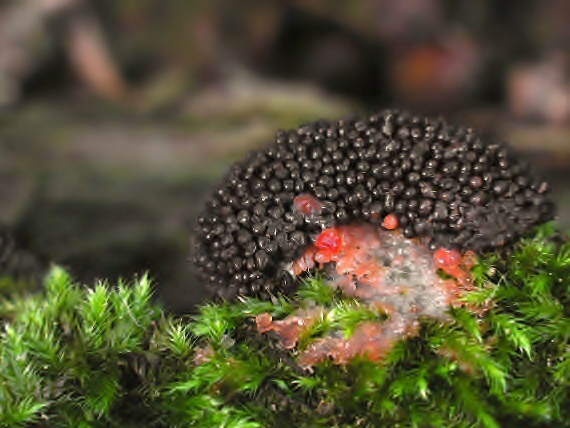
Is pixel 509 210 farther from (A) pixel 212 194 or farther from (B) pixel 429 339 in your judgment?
(A) pixel 212 194

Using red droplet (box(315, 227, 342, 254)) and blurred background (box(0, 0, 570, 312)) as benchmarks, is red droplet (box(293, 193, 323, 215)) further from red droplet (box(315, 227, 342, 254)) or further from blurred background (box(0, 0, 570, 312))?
blurred background (box(0, 0, 570, 312))

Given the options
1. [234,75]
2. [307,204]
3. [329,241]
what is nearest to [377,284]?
[329,241]

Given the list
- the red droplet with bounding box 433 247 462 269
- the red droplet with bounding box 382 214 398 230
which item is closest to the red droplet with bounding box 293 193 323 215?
the red droplet with bounding box 382 214 398 230

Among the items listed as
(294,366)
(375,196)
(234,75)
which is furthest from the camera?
(234,75)

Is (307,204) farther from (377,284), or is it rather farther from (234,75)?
(234,75)

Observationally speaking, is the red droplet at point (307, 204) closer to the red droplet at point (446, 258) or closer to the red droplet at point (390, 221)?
the red droplet at point (390, 221)

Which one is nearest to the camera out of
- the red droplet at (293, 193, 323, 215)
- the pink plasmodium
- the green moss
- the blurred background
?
the green moss
